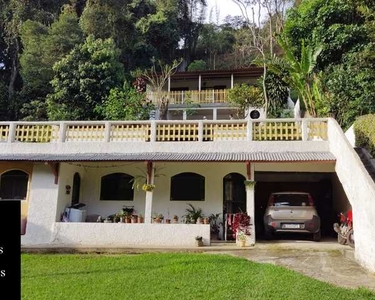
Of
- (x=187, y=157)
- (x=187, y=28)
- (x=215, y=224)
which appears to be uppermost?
(x=187, y=28)

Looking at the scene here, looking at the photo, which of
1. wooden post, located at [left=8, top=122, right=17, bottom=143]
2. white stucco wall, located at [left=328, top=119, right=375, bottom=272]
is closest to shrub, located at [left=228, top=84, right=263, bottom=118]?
white stucco wall, located at [left=328, top=119, right=375, bottom=272]

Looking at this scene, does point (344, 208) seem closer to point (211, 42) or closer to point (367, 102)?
point (367, 102)

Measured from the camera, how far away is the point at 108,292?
5836 millimetres

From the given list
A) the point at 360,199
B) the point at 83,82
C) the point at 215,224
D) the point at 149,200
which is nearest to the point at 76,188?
the point at 149,200

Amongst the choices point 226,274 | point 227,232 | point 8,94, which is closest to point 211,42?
point 8,94

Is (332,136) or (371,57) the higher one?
(371,57)

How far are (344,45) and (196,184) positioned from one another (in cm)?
1192

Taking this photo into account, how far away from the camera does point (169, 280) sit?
21.3 ft

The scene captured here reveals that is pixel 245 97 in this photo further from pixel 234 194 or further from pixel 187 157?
pixel 187 157

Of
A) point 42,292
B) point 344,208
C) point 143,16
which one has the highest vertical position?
point 143,16

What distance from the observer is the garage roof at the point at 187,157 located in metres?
10.7

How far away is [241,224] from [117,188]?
5021mm

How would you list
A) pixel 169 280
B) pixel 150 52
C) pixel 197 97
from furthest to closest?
pixel 150 52
pixel 197 97
pixel 169 280

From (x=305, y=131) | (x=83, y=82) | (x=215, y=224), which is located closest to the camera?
(x=305, y=131)
